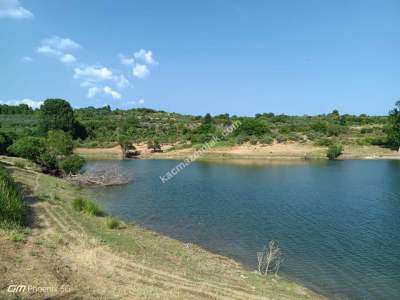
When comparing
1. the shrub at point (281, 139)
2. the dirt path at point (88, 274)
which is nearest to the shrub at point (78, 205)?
the dirt path at point (88, 274)

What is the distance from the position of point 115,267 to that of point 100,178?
89.6 feet

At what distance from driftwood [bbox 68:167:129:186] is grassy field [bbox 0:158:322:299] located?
2025 cm

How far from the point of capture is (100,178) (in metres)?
38.7

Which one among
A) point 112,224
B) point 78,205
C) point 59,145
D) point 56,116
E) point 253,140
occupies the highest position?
point 56,116

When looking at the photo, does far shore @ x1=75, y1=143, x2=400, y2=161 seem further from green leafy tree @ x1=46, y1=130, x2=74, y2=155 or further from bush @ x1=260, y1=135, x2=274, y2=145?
green leafy tree @ x1=46, y1=130, x2=74, y2=155

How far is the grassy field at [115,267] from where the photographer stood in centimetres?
1055

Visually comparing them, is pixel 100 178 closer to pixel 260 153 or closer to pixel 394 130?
pixel 260 153

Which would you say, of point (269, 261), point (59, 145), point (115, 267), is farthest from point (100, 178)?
point (115, 267)

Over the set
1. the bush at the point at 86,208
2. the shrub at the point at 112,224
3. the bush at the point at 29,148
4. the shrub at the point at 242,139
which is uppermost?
the shrub at the point at 242,139

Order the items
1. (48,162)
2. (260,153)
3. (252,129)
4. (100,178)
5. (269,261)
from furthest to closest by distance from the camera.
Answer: (252,129) → (260,153) → (48,162) → (100,178) → (269,261)

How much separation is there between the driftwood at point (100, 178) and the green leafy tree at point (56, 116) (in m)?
51.5

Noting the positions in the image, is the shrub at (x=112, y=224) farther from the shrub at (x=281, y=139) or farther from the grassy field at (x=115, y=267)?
the shrub at (x=281, y=139)

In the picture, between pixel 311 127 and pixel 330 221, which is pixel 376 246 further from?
pixel 311 127

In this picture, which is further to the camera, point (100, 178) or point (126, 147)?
point (126, 147)
